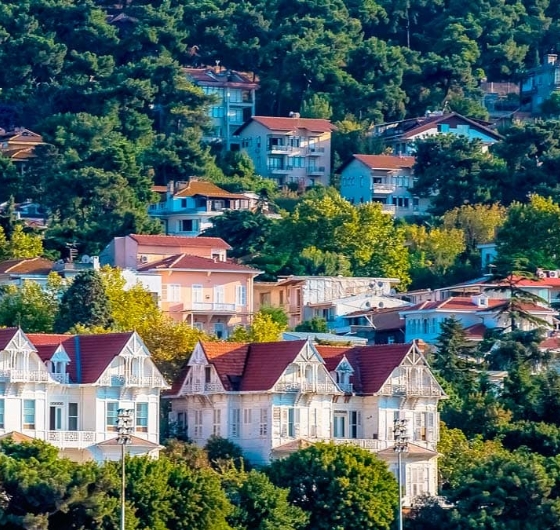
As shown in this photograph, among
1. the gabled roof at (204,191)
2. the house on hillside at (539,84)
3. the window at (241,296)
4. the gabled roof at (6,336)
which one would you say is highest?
the house on hillside at (539,84)

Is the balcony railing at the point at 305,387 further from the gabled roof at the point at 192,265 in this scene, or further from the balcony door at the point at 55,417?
the gabled roof at the point at 192,265

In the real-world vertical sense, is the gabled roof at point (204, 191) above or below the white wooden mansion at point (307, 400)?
above

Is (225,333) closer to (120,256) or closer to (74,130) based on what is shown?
(120,256)

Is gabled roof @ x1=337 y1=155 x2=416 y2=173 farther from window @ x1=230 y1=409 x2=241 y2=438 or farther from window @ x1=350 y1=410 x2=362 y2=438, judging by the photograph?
window @ x1=230 y1=409 x2=241 y2=438

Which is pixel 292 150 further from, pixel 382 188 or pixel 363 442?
pixel 363 442

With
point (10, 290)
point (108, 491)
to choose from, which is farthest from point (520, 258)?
point (108, 491)

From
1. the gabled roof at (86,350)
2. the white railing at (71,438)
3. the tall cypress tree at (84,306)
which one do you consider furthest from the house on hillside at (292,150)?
the white railing at (71,438)
